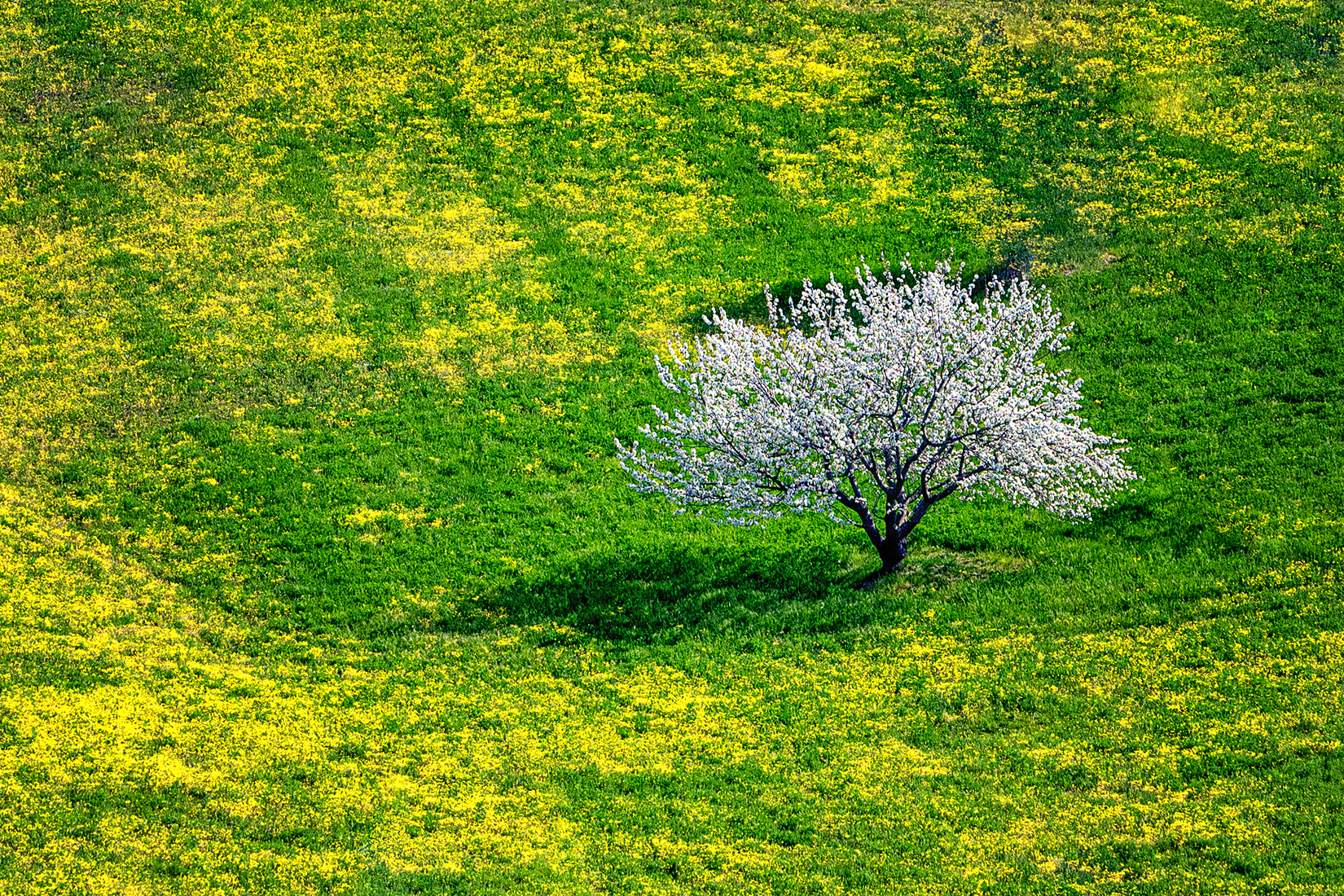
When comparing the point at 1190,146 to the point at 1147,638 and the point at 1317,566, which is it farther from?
the point at 1147,638

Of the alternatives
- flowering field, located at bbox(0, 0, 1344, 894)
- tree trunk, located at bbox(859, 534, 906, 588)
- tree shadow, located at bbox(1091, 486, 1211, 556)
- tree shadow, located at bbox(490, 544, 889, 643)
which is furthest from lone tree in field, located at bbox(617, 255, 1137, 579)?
flowering field, located at bbox(0, 0, 1344, 894)

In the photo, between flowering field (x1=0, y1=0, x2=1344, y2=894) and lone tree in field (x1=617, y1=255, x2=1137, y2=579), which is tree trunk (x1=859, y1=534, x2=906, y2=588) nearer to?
lone tree in field (x1=617, y1=255, x2=1137, y2=579)

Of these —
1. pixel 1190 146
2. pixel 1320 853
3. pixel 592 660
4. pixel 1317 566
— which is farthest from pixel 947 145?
pixel 1320 853

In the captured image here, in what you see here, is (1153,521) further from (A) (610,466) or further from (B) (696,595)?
(A) (610,466)

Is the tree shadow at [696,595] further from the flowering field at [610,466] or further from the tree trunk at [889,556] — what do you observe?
the tree trunk at [889,556]

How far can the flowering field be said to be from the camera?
21.0 metres

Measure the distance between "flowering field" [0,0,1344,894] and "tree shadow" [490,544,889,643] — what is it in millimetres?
126

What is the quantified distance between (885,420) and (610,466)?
8252 mm

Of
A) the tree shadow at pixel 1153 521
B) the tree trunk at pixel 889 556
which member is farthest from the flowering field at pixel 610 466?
the tree trunk at pixel 889 556

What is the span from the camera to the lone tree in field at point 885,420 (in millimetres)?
27062

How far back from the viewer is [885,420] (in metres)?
27.2

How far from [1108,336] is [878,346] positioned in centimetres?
1196

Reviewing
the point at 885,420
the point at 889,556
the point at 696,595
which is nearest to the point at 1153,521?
the point at 889,556

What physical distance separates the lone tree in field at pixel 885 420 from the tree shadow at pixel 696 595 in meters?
1.31
